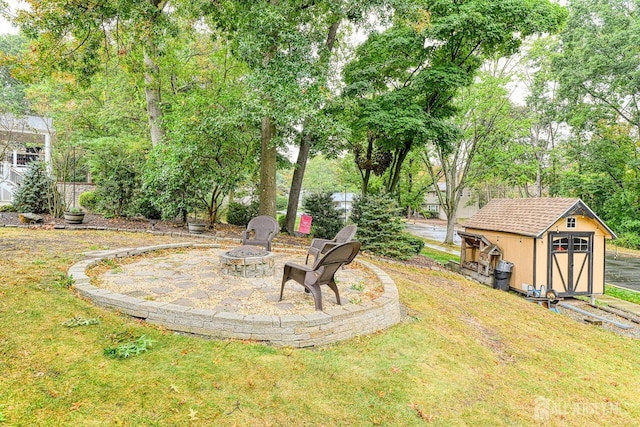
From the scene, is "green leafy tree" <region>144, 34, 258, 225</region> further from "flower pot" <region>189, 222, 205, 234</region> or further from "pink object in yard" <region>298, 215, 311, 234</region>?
"pink object in yard" <region>298, 215, 311, 234</region>

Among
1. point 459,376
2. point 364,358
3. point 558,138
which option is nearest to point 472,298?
point 459,376

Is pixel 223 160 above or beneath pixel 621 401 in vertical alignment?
above

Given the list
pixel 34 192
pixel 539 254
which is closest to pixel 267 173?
pixel 539 254

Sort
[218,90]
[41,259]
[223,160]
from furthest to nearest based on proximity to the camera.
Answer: [218,90], [223,160], [41,259]

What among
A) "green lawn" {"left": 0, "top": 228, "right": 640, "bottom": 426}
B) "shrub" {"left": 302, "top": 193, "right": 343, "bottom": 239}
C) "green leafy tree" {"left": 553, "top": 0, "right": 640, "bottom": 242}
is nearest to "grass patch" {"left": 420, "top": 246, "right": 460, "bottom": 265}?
"shrub" {"left": 302, "top": 193, "right": 343, "bottom": 239}

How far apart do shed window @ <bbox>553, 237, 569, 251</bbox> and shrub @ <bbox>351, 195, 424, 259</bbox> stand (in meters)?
4.09

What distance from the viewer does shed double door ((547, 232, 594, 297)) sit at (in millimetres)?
9633

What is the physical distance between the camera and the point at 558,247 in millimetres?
9680

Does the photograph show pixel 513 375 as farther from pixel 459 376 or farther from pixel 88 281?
pixel 88 281

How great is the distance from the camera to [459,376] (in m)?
3.09

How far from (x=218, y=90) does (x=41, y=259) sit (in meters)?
8.14

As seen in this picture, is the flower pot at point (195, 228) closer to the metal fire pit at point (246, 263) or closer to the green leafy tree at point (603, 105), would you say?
the metal fire pit at point (246, 263)

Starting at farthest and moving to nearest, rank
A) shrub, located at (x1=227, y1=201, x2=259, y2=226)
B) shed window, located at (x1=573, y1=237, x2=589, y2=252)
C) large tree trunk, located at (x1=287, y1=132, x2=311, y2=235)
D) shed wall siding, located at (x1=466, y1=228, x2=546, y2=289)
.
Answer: shrub, located at (x1=227, y1=201, x2=259, y2=226)
large tree trunk, located at (x1=287, y1=132, x2=311, y2=235)
shed window, located at (x1=573, y1=237, x2=589, y2=252)
shed wall siding, located at (x1=466, y1=228, x2=546, y2=289)

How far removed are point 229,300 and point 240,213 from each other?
382 inches
